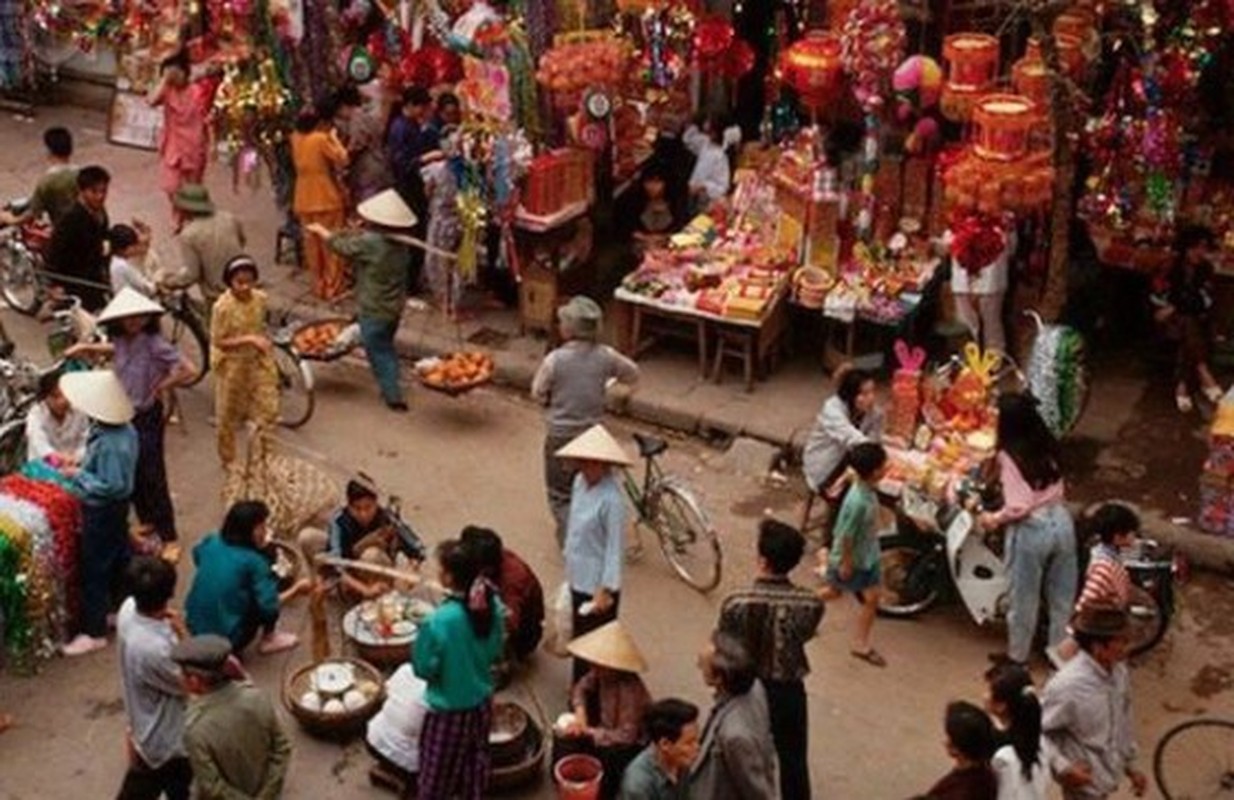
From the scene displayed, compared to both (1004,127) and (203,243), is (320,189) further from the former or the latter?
(1004,127)

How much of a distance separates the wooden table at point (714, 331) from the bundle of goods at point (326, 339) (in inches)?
76.6

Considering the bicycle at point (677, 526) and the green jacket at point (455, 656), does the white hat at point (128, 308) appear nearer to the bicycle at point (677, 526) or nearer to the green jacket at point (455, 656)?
the bicycle at point (677, 526)

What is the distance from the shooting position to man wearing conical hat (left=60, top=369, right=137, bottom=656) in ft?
32.0

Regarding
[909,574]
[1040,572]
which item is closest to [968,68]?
[909,574]

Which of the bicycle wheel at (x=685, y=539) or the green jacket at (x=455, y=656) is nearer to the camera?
the green jacket at (x=455, y=656)

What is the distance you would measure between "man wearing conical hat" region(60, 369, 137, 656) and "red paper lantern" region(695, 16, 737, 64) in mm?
5648

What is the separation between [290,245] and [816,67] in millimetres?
4919

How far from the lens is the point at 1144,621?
10.1 metres

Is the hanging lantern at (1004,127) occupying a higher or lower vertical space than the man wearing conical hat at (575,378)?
higher

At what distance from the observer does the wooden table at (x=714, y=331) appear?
13.0 metres

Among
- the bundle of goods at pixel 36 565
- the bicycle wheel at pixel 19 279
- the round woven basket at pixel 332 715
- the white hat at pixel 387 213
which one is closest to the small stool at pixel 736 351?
the white hat at pixel 387 213

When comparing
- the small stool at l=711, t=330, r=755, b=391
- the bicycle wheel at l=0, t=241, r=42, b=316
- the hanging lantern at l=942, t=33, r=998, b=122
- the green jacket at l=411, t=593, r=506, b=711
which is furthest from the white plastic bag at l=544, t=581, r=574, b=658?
the bicycle wheel at l=0, t=241, r=42, b=316

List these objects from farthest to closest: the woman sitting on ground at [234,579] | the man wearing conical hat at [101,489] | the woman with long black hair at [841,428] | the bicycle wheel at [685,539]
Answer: the bicycle wheel at [685,539], the woman with long black hair at [841,428], the man wearing conical hat at [101,489], the woman sitting on ground at [234,579]

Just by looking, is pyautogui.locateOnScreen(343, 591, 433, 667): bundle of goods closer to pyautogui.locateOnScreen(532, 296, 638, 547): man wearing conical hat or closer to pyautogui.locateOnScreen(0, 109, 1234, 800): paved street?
pyautogui.locateOnScreen(0, 109, 1234, 800): paved street
